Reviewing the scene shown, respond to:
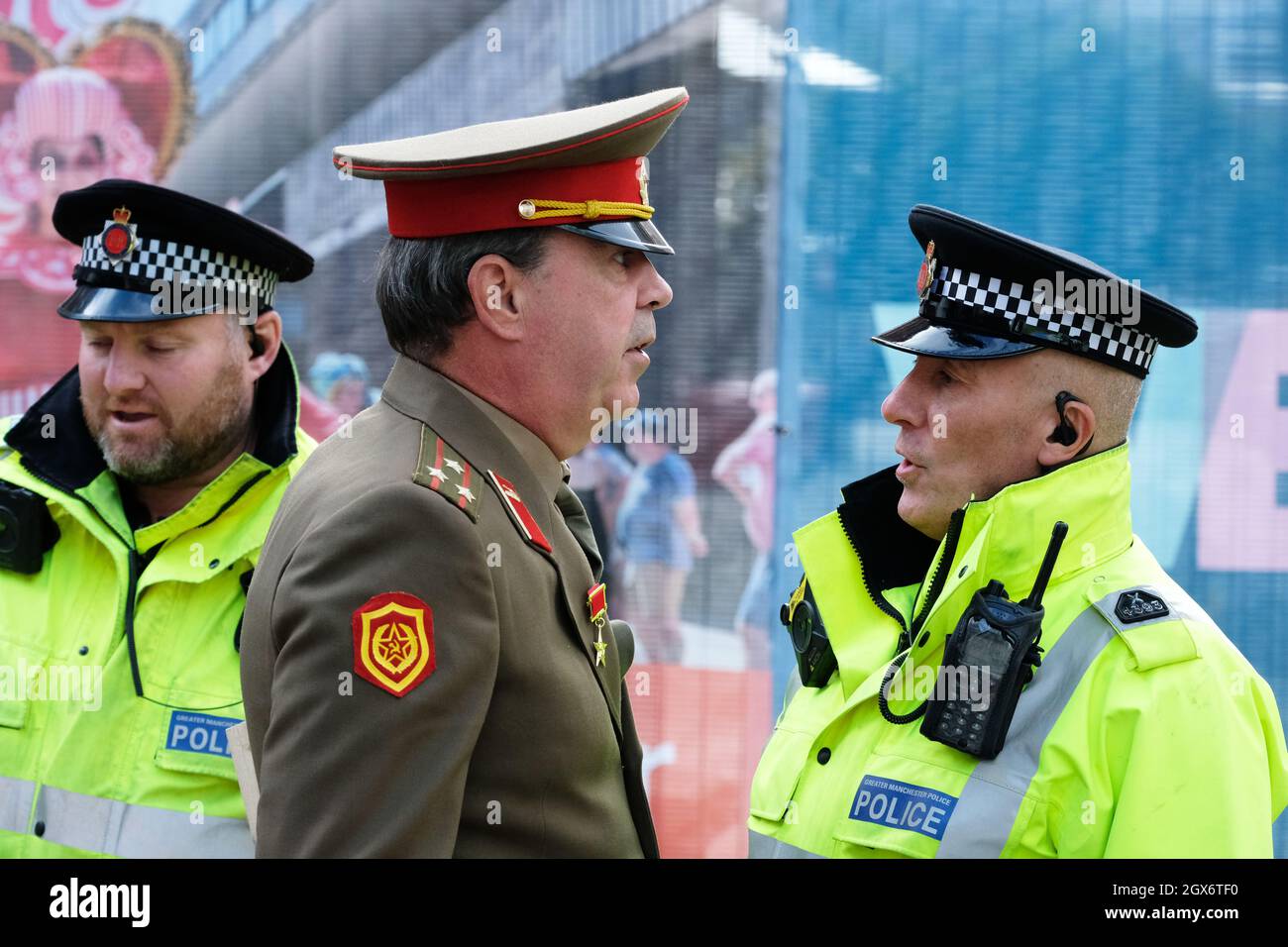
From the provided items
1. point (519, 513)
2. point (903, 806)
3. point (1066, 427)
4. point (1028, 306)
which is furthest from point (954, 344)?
point (519, 513)

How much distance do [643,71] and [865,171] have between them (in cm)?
84

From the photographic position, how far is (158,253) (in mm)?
3020

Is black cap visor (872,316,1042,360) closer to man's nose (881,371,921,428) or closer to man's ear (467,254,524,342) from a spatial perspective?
man's nose (881,371,921,428)

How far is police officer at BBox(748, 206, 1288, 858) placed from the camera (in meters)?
1.99

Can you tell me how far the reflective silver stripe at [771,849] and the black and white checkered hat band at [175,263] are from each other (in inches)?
68.9

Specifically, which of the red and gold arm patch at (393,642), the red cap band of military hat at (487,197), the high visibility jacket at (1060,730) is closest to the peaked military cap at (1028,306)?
the high visibility jacket at (1060,730)

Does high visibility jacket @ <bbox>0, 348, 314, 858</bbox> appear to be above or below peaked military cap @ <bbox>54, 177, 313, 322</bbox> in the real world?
below

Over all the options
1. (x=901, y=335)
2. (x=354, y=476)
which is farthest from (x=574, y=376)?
(x=901, y=335)

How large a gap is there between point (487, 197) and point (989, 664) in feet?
3.54

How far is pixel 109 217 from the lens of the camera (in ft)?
10.2

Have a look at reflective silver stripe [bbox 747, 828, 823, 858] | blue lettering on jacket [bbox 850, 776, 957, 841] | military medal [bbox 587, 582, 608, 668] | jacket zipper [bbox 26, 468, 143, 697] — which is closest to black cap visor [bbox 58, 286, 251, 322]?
jacket zipper [bbox 26, 468, 143, 697]

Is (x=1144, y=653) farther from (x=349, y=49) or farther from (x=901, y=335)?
(x=349, y=49)

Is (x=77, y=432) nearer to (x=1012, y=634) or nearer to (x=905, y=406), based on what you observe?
(x=905, y=406)

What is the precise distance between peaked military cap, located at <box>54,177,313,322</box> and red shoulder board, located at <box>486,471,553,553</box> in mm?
1449
